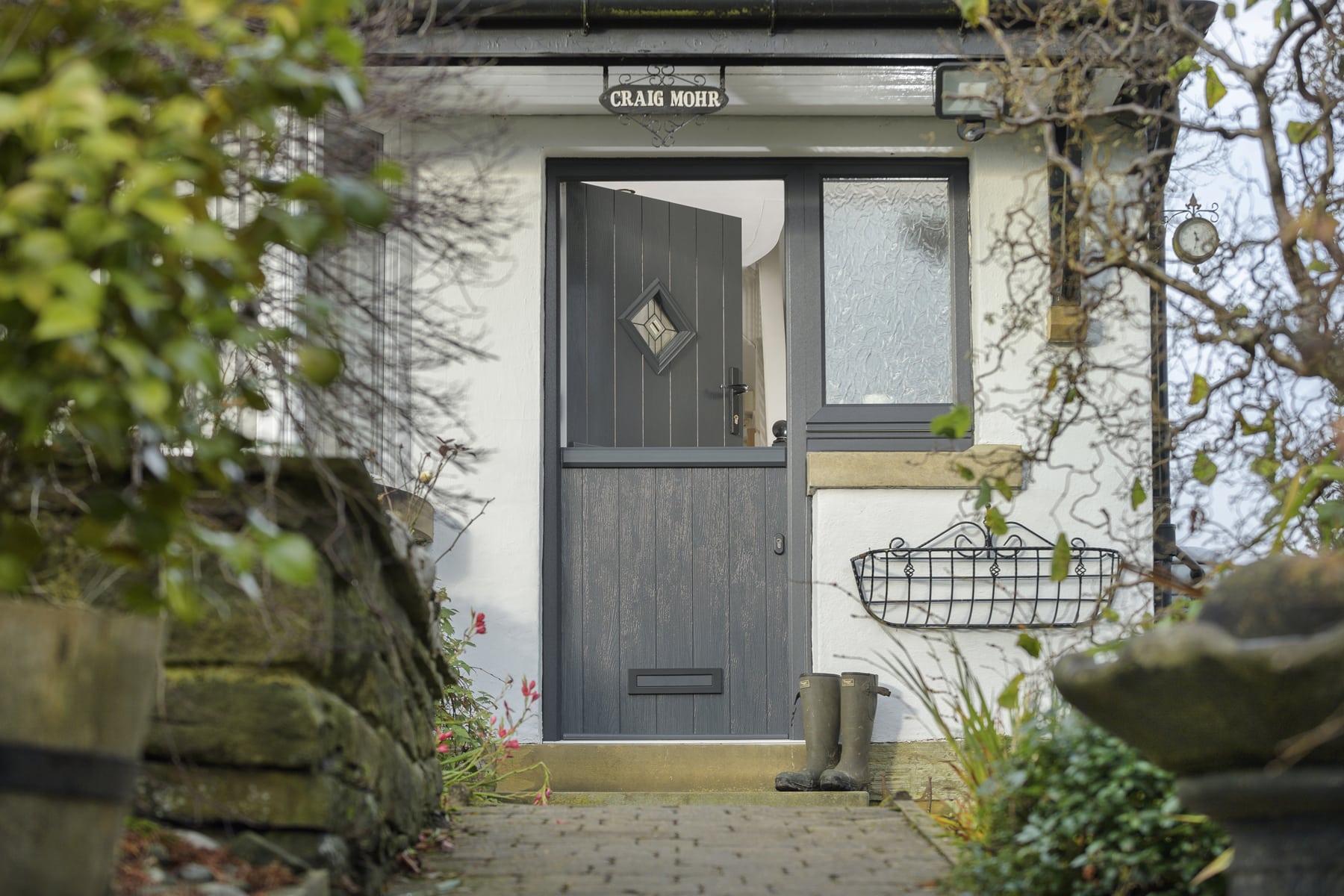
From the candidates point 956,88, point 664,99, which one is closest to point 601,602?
point 664,99

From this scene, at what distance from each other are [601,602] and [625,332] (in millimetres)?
1437

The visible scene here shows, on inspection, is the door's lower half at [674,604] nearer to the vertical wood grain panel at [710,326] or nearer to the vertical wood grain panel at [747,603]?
the vertical wood grain panel at [747,603]

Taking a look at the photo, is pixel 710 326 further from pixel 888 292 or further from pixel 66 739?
pixel 66 739

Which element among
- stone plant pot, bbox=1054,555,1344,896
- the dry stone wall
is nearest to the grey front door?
the dry stone wall

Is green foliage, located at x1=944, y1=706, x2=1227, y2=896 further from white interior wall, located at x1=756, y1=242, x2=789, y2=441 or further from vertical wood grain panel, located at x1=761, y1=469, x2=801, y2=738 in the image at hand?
white interior wall, located at x1=756, y1=242, x2=789, y2=441

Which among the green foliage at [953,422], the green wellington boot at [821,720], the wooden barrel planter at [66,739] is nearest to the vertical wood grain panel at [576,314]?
the green wellington boot at [821,720]

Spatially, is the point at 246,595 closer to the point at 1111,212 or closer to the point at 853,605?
the point at 1111,212

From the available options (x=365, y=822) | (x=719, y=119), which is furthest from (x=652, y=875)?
(x=719, y=119)

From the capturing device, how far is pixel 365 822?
3.58 meters

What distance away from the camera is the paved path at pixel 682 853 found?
3.88 m

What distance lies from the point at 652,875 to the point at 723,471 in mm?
3603

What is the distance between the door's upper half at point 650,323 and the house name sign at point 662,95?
867 mm

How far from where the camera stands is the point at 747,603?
738 cm

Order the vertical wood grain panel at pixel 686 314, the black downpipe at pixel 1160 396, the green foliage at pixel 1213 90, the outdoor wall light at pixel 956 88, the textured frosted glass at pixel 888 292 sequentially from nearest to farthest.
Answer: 1. the green foliage at pixel 1213 90
2. the black downpipe at pixel 1160 396
3. the outdoor wall light at pixel 956 88
4. the textured frosted glass at pixel 888 292
5. the vertical wood grain panel at pixel 686 314
